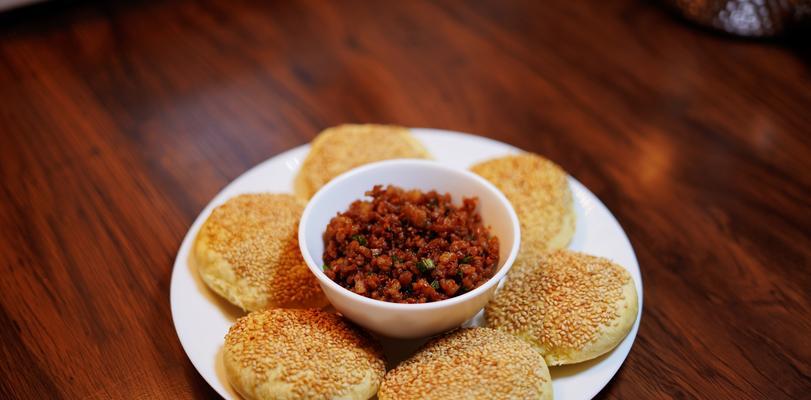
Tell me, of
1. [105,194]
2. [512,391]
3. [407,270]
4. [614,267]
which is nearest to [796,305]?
[614,267]

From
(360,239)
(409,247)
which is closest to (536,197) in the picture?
(409,247)

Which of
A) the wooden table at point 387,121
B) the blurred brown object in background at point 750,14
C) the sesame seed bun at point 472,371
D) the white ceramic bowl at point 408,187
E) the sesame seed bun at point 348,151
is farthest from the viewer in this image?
the blurred brown object in background at point 750,14

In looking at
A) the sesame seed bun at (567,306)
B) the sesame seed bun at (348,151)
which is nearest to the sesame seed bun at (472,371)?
the sesame seed bun at (567,306)

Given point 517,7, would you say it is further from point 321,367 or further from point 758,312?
point 321,367

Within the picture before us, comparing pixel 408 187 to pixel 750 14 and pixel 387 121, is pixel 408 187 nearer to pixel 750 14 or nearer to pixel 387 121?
pixel 387 121

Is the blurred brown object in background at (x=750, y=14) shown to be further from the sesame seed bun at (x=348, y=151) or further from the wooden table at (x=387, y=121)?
the sesame seed bun at (x=348, y=151)

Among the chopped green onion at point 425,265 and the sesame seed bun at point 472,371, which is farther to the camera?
the chopped green onion at point 425,265
